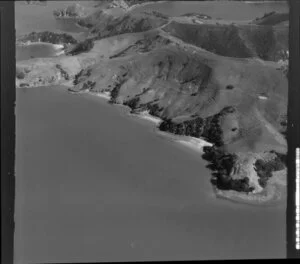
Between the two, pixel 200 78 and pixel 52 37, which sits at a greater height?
pixel 52 37

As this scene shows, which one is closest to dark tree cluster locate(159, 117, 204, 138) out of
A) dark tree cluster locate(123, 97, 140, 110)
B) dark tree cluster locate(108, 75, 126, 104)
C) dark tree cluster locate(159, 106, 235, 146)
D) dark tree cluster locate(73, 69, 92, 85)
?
dark tree cluster locate(159, 106, 235, 146)

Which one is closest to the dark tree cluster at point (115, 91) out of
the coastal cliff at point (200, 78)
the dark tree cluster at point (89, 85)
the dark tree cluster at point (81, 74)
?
the coastal cliff at point (200, 78)

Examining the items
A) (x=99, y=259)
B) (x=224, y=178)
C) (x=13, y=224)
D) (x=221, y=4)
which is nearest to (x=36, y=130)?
(x=13, y=224)

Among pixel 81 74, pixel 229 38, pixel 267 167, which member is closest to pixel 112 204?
pixel 81 74

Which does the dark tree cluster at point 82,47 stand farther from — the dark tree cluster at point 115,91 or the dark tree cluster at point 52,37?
the dark tree cluster at point 115,91

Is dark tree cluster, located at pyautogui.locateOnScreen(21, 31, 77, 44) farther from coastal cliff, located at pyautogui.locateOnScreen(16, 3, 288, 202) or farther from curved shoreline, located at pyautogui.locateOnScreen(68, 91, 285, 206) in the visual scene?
curved shoreline, located at pyautogui.locateOnScreen(68, 91, 285, 206)

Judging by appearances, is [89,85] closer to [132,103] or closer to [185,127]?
[132,103]
